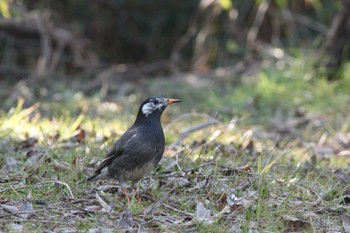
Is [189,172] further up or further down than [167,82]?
further up

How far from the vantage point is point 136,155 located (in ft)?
18.2

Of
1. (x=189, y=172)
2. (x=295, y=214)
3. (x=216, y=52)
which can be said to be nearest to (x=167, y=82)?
(x=216, y=52)

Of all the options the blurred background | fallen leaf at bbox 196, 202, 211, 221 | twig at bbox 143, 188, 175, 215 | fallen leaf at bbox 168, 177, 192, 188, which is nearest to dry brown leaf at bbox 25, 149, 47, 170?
fallen leaf at bbox 168, 177, 192, 188

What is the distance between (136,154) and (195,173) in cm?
56

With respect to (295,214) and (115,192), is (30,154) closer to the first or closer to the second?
(115,192)

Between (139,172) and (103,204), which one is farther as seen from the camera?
(139,172)

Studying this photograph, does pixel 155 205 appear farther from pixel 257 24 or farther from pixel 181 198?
pixel 257 24

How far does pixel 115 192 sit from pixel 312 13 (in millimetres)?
8817

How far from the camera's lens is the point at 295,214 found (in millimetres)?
5078

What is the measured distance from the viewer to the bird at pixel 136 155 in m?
5.53

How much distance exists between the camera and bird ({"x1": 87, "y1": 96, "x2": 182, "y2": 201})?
5527 millimetres

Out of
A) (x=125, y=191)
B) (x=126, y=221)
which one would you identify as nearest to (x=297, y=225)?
(x=126, y=221)

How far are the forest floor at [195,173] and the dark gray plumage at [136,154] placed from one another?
139 mm

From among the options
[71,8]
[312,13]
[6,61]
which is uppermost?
[312,13]
